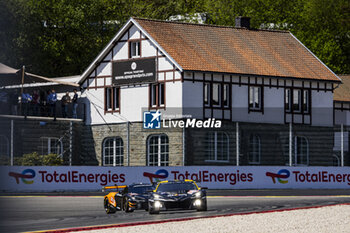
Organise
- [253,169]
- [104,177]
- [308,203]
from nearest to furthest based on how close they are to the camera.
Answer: [308,203]
[104,177]
[253,169]

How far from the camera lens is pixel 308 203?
97.7 ft

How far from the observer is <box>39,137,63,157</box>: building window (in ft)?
155

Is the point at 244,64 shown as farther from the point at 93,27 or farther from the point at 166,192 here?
the point at 166,192

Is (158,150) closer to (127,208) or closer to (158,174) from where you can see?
(158,174)

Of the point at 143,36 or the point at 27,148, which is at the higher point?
the point at 143,36

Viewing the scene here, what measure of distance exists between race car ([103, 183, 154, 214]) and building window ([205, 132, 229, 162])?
22919mm

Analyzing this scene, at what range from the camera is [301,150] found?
170 ft

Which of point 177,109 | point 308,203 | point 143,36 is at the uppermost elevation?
point 143,36

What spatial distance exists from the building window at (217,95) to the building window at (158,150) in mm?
3748

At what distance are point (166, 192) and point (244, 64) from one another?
31008mm

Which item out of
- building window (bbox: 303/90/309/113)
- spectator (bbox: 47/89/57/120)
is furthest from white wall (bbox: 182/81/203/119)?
building window (bbox: 303/90/309/113)

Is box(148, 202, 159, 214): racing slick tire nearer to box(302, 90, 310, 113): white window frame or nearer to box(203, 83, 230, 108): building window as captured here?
box(203, 83, 230, 108): building window

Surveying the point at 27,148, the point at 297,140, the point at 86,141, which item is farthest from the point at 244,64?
the point at 27,148

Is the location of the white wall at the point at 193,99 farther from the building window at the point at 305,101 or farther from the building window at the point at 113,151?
the building window at the point at 305,101
